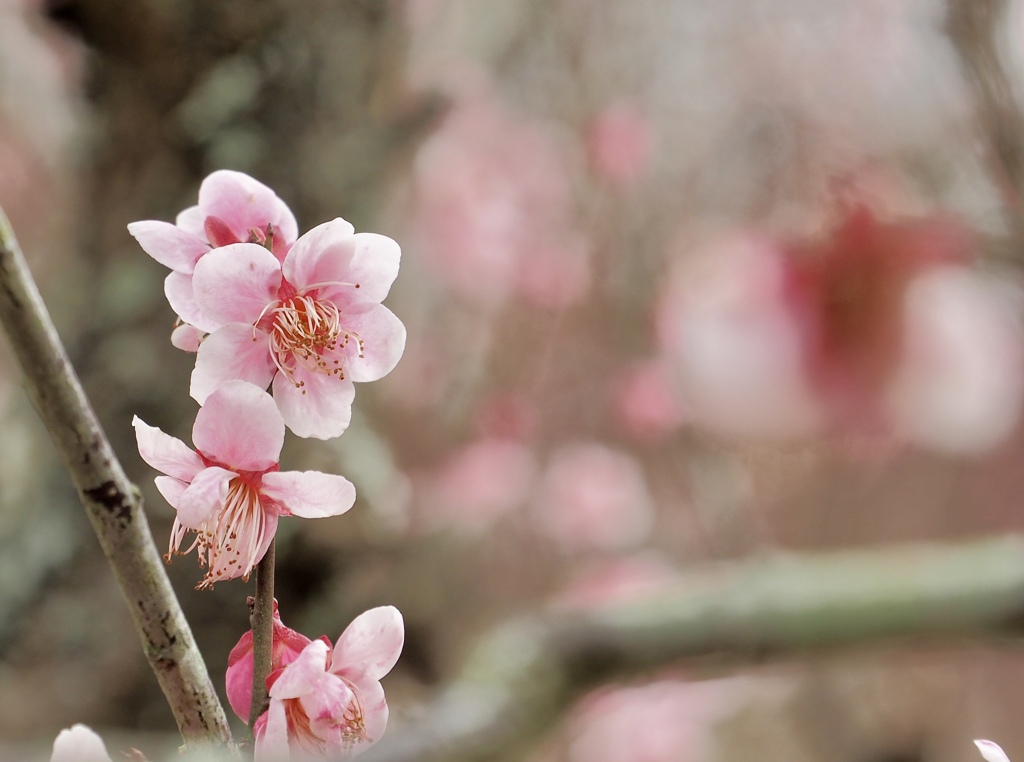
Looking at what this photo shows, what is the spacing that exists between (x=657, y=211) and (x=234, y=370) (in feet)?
4.93

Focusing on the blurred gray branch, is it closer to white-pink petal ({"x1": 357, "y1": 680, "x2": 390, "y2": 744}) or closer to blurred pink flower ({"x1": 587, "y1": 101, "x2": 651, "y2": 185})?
white-pink petal ({"x1": 357, "y1": 680, "x2": 390, "y2": 744})

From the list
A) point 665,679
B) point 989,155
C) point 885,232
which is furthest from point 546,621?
point 885,232

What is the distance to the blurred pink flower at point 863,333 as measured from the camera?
0.60 metres

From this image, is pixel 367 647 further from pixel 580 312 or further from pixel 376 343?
pixel 580 312

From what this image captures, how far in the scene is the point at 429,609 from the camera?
0.94 metres

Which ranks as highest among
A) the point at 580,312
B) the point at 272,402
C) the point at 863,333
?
the point at 580,312

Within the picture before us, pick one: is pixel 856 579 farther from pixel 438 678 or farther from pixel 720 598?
pixel 438 678

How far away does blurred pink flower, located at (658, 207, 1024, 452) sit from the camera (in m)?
0.60

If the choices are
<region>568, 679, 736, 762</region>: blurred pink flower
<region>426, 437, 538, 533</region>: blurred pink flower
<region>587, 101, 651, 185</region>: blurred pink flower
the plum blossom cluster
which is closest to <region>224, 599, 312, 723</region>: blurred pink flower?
the plum blossom cluster

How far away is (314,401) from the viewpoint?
0.74 ft

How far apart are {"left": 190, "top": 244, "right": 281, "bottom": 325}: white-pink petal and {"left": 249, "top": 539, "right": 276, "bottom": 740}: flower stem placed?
0.07 metres

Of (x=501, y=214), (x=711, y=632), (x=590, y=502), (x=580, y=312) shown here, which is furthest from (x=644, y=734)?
(x=711, y=632)

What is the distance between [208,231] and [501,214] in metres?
1.46

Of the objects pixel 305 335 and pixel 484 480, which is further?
pixel 484 480
